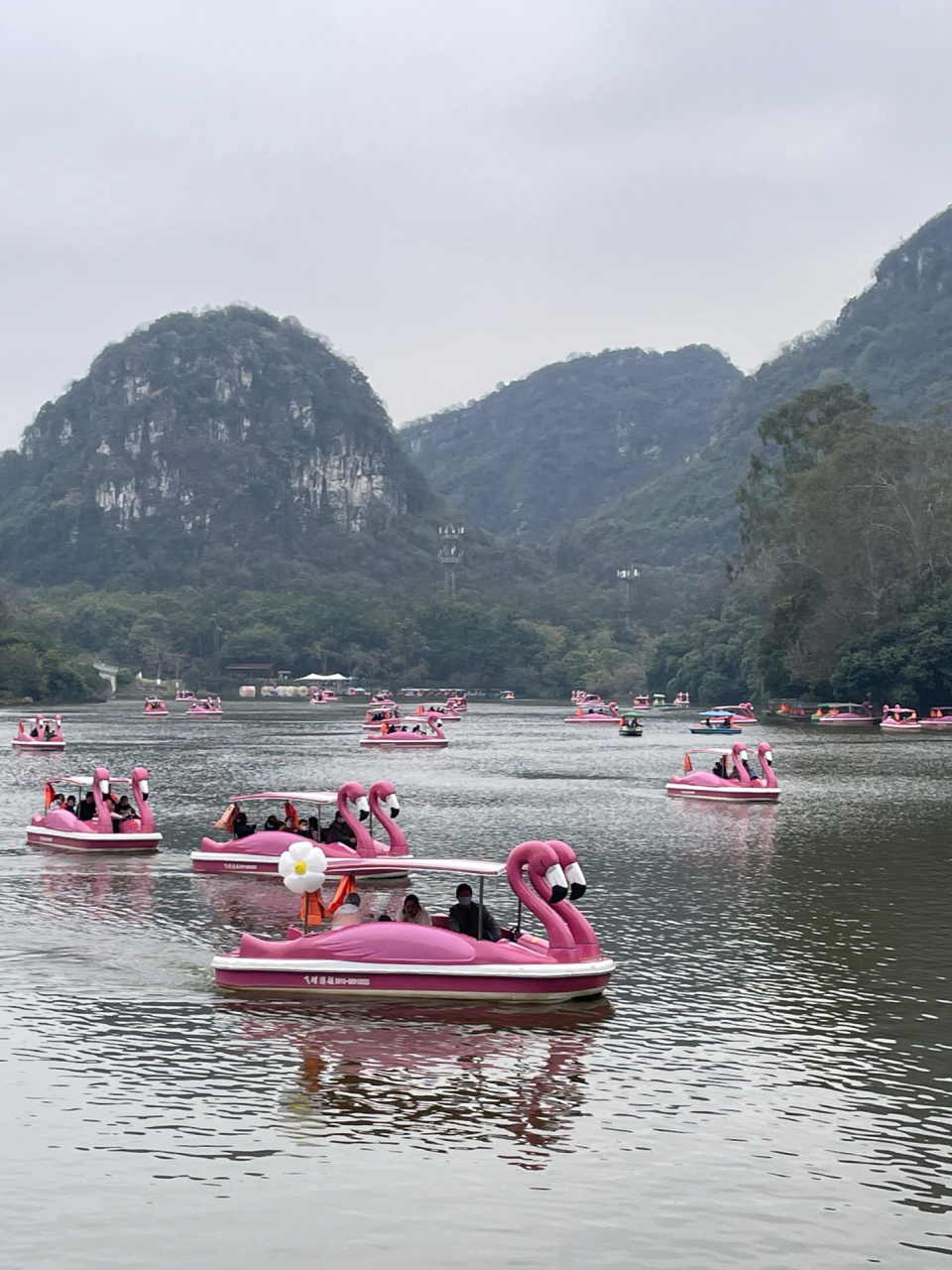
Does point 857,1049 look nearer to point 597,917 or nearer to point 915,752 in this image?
point 597,917

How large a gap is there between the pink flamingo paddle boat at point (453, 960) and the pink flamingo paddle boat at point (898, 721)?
3513 inches

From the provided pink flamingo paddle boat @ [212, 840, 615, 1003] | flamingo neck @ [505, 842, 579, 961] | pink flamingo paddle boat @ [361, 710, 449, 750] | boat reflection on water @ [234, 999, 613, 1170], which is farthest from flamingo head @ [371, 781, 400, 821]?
pink flamingo paddle boat @ [361, 710, 449, 750]

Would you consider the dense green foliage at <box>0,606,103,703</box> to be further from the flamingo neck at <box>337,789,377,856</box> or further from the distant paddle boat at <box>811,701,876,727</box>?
the flamingo neck at <box>337,789,377,856</box>

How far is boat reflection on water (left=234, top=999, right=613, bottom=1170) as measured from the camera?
16203 millimetres

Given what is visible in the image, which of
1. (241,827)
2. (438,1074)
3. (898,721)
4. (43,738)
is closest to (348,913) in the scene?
(438,1074)

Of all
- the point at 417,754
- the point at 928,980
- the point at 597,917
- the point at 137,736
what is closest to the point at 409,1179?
the point at 928,980

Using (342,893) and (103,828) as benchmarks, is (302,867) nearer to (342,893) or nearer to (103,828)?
(342,893)

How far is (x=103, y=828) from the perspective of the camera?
39.1 meters

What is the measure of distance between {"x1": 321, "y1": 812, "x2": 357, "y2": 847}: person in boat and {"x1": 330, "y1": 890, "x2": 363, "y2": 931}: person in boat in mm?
9541

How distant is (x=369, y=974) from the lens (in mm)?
21859

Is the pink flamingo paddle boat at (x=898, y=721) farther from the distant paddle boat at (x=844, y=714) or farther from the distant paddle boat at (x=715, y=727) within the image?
the distant paddle boat at (x=715, y=727)

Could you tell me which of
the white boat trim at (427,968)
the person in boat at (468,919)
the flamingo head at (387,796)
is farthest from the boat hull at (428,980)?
the flamingo head at (387,796)

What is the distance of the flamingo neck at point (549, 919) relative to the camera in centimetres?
2188

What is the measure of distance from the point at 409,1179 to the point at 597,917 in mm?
14908
